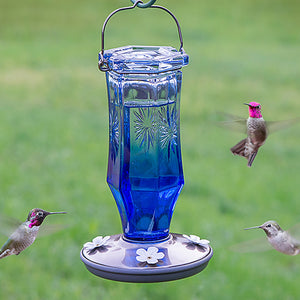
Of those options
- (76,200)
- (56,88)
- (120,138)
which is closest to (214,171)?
(76,200)

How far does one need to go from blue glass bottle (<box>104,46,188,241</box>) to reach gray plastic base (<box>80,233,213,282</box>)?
87 mm

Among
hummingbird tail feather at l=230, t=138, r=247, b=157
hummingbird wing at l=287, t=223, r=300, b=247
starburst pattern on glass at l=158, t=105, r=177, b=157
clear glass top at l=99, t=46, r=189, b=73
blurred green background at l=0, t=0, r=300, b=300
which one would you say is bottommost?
blurred green background at l=0, t=0, r=300, b=300

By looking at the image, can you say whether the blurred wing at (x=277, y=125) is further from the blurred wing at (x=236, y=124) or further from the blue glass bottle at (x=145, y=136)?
the blue glass bottle at (x=145, y=136)

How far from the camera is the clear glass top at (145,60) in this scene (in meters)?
2.31

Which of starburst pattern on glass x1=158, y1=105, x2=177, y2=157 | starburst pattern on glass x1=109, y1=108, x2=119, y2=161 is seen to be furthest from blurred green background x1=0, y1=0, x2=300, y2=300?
starburst pattern on glass x1=109, y1=108, x2=119, y2=161

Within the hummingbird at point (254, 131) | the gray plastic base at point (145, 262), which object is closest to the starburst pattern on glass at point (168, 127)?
the hummingbird at point (254, 131)

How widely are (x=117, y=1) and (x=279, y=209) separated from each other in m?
15.0

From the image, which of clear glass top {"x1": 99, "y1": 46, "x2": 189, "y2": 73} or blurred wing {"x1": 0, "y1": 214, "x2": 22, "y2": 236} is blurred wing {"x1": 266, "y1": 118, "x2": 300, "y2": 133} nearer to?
clear glass top {"x1": 99, "y1": 46, "x2": 189, "y2": 73}

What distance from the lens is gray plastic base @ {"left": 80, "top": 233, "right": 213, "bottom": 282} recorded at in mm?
2230

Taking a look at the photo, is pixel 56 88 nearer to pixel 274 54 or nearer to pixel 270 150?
pixel 270 150

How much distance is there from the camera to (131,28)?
1750 cm

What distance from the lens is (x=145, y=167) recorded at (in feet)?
8.20

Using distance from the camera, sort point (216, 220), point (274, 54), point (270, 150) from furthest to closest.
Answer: point (274, 54)
point (270, 150)
point (216, 220)

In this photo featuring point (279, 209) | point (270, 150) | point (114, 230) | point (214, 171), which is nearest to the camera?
point (114, 230)
